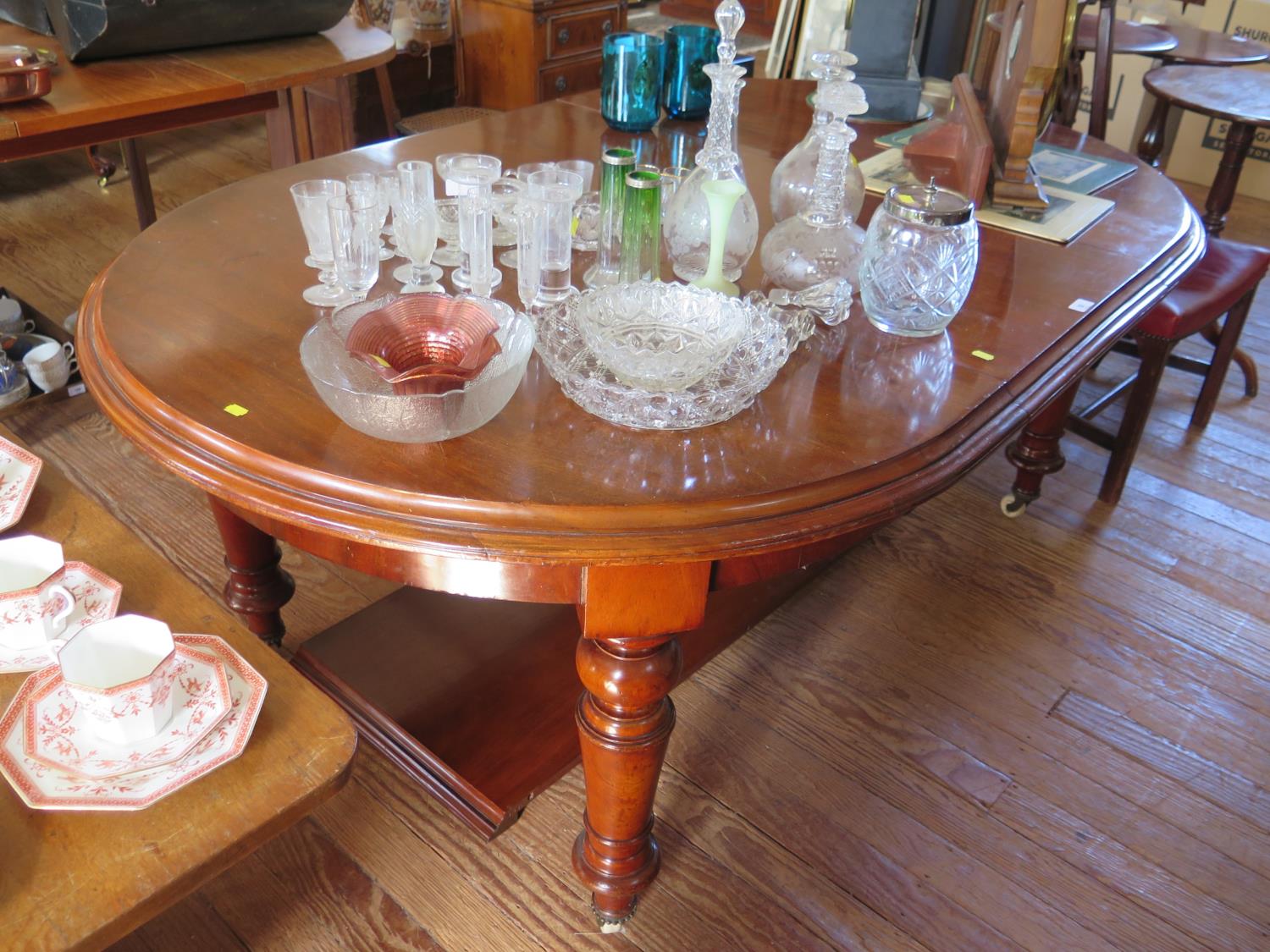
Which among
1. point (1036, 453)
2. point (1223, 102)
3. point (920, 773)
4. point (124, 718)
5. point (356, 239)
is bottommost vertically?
point (920, 773)

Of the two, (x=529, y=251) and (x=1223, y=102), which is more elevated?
(x=529, y=251)

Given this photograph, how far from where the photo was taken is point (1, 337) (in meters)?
2.38

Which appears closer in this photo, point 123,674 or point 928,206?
point 123,674

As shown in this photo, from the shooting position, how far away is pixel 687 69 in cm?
181

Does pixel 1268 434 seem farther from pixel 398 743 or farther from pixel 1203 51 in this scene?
pixel 398 743

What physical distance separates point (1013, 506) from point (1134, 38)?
215cm

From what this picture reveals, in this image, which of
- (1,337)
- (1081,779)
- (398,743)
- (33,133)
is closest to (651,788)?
(398,743)

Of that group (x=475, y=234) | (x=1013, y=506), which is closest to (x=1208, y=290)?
(x=1013, y=506)

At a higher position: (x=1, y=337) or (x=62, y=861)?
(x=62, y=861)

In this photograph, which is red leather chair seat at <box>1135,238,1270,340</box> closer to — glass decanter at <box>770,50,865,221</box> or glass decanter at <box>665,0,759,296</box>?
glass decanter at <box>770,50,865,221</box>

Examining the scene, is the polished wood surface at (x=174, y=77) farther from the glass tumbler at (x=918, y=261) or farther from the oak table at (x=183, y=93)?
the glass tumbler at (x=918, y=261)

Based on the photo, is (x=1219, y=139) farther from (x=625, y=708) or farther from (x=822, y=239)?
(x=625, y=708)

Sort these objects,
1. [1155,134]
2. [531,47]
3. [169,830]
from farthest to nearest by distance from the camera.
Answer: [531,47], [1155,134], [169,830]

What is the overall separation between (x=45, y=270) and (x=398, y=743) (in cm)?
232
